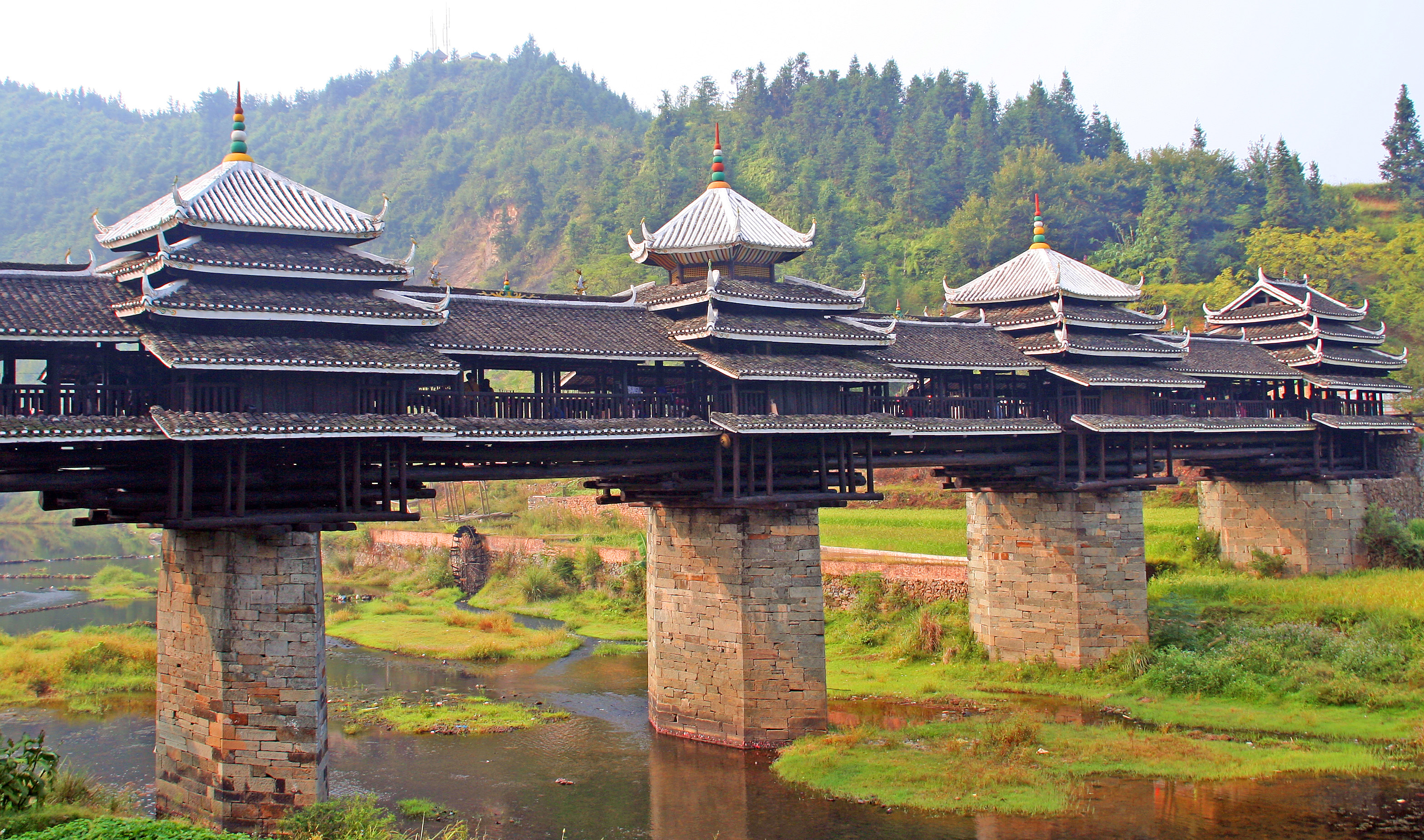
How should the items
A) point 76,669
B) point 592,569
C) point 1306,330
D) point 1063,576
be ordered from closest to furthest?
point 1063,576 → point 76,669 → point 1306,330 → point 592,569

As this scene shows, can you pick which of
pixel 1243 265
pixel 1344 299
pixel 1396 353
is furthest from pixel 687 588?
pixel 1243 265

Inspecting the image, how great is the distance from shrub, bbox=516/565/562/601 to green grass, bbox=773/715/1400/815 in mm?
22208

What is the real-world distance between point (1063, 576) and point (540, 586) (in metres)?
22.4

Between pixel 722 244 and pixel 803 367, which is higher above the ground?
pixel 722 244

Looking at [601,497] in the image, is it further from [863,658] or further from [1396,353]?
[1396,353]

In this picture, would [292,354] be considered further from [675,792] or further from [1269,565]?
[1269,565]

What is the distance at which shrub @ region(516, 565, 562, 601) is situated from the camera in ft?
143

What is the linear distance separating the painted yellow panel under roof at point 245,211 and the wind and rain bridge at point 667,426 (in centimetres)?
9

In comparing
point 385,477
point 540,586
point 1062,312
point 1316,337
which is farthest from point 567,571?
point 1316,337

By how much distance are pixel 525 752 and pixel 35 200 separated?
441 feet

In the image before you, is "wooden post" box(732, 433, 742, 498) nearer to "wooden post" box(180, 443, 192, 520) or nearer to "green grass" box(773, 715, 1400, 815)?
"green grass" box(773, 715, 1400, 815)

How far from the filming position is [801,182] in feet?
267

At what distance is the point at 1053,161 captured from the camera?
77875 mm

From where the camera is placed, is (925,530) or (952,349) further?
(925,530)
